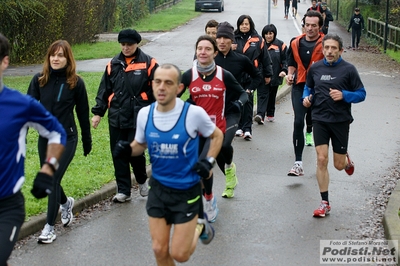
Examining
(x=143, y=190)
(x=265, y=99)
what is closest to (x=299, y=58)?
(x=143, y=190)

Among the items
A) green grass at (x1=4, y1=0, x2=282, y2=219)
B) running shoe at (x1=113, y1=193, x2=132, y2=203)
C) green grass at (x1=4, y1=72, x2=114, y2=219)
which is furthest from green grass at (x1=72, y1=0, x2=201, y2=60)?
running shoe at (x1=113, y1=193, x2=132, y2=203)

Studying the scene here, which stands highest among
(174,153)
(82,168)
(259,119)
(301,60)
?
(174,153)

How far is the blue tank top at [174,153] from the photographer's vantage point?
5555 millimetres

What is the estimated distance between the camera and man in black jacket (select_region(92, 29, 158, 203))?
845cm

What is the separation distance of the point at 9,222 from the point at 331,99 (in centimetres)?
436

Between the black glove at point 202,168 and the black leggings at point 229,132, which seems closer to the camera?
the black glove at point 202,168

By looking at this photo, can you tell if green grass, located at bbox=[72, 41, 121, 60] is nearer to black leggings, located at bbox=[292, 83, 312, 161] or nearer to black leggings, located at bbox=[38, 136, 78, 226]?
black leggings, located at bbox=[292, 83, 312, 161]

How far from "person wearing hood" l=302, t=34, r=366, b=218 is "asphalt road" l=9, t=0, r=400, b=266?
0.57 meters

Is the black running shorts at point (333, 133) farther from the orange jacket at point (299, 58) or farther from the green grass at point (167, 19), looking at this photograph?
the green grass at point (167, 19)

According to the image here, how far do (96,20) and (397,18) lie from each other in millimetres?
12922

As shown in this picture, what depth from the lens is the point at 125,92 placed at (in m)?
8.55

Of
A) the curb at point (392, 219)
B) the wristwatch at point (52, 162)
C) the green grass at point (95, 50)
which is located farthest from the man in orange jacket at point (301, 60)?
the green grass at point (95, 50)

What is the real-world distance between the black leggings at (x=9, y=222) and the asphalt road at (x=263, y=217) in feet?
6.07

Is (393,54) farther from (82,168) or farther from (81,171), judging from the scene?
(81,171)
